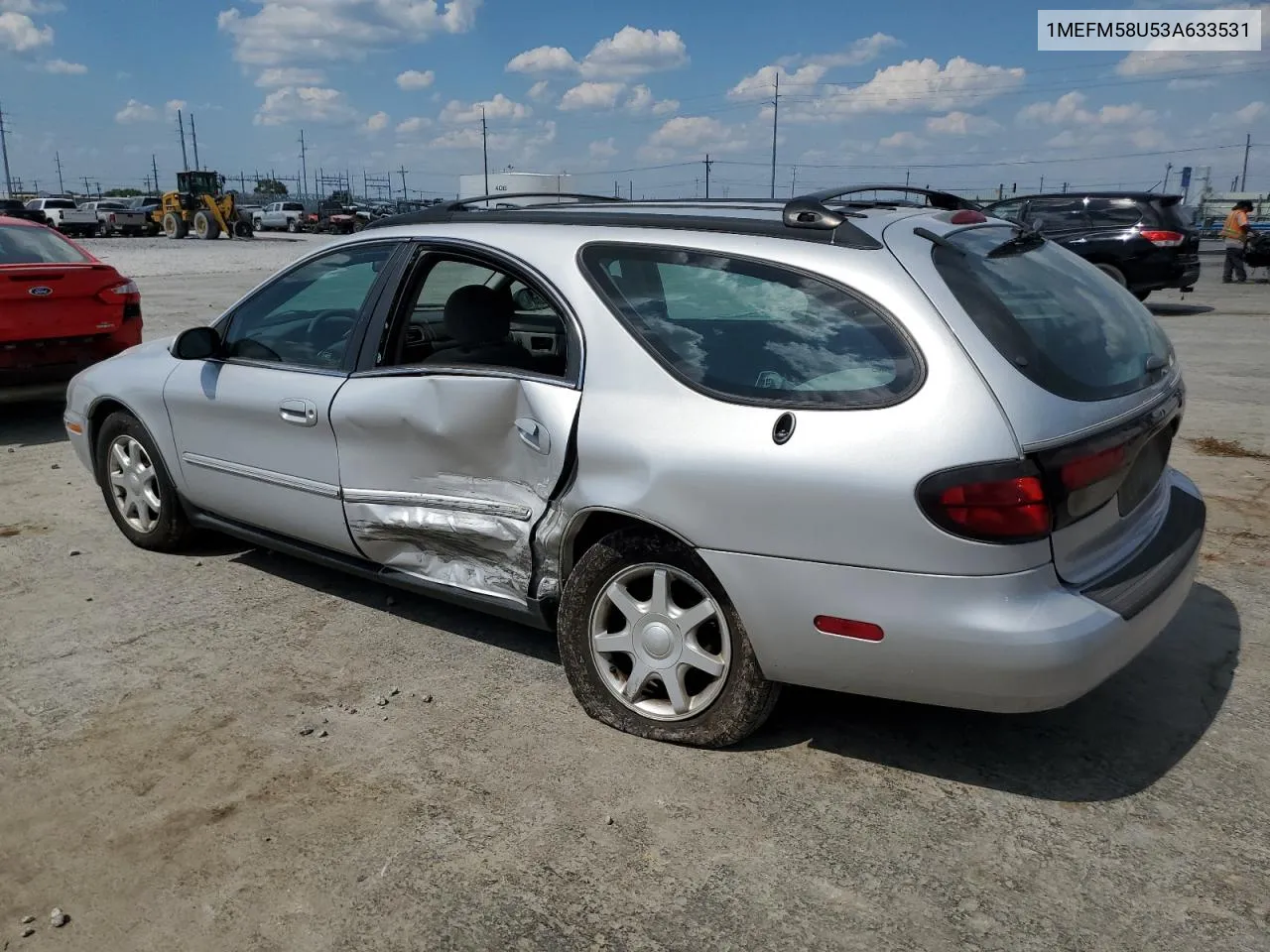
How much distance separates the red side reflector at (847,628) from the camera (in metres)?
2.83

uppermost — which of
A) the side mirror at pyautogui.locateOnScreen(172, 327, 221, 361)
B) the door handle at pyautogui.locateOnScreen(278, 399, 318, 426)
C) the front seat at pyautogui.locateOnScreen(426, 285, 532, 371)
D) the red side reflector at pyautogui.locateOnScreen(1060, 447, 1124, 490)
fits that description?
the front seat at pyautogui.locateOnScreen(426, 285, 532, 371)

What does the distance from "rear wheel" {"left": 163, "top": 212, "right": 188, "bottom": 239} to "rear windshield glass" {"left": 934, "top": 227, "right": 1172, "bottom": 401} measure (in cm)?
4590

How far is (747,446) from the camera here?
9.60 feet

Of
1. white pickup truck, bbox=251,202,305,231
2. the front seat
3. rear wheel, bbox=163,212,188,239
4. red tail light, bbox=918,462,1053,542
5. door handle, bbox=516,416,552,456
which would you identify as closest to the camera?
red tail light, bbox=918,462,1053,542

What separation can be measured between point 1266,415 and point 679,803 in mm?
6815

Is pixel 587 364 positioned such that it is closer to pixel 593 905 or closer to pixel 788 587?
pixel 788 587

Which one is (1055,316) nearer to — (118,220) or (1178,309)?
(1178,309)

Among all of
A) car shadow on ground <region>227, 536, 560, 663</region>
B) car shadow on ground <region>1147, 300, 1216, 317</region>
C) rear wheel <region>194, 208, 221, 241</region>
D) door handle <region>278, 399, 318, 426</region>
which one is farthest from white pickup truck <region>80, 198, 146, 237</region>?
door handle <region>278, 399, 318, 426</region>

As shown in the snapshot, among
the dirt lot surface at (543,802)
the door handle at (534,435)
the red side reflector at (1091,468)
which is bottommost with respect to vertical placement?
the dirt lot surface at (543,802)

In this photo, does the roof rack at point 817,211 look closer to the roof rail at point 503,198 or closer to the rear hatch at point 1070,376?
the rear hatch at point 1070,376

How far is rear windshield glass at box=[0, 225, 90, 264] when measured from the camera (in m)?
7.82

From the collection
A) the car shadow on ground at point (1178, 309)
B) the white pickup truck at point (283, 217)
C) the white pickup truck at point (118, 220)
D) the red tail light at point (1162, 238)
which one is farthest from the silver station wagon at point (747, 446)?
the white pickup truck at point (283, 217)

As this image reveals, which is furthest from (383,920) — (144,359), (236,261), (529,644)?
(236,261)

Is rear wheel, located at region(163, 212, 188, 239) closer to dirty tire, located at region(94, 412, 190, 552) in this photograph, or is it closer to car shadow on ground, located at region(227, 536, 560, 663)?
dirty tire, located at region(94, 412, 190, 552)
